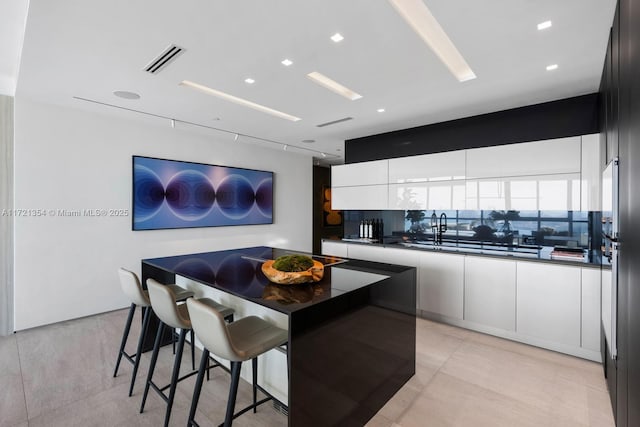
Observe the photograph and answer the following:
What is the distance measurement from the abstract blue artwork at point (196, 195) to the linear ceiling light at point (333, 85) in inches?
112

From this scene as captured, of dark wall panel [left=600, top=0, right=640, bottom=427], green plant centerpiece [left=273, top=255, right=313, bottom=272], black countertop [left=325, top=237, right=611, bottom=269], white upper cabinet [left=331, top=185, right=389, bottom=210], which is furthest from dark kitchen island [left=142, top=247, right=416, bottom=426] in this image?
white upper cabinet [left=331, top=185, right=389, bottom=210]

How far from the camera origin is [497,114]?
146 inches

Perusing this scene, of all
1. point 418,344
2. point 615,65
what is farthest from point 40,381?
point 615,65

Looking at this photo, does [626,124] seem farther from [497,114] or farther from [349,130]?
[349,130]

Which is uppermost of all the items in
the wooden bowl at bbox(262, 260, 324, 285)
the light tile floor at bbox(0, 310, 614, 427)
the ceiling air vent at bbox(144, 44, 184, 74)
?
the ceiling air vent at bbox(144, 44, 184, 74)

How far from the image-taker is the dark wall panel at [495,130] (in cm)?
319

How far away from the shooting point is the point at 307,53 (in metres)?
2.40

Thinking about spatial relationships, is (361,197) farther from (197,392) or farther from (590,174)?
(197,392)

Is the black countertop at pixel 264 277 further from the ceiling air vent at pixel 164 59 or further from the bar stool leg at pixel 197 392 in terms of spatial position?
the ceiling air vent at pixel 164 59

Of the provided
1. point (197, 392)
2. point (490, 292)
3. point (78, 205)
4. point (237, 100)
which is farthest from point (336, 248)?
point (78, 205)

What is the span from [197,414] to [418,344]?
7.00 feet

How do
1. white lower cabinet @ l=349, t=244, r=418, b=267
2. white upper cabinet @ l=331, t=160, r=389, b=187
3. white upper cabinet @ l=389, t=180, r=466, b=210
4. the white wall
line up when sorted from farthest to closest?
white upper cabinet @ l=331, t=160, r=389, b=187
white lower cabinet @ l=349, t=244, r=418, b=267
white upper cabinet @ l=389, t=180, r=466, b=210
the white wall

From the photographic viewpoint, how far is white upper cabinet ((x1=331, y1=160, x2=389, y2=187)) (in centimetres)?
454

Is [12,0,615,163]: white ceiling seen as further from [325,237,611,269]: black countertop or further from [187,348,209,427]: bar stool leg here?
[187,348,209,427]: bar stool leg
